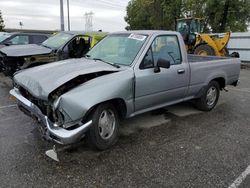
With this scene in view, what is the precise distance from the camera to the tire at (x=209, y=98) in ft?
18.7

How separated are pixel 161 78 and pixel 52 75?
1.87m

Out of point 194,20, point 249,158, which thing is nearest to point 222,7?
point 194,20

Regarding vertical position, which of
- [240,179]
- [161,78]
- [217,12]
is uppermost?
[217,12]

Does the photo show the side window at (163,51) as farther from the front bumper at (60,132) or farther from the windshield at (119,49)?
the front bumper at (60,132)

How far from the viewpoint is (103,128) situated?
377 cm

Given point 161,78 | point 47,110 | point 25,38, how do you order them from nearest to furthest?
point 47,110 < point 161,78 < point 25,38

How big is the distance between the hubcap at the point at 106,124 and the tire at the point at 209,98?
2.62m

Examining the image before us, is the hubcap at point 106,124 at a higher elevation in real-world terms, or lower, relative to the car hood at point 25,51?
lower

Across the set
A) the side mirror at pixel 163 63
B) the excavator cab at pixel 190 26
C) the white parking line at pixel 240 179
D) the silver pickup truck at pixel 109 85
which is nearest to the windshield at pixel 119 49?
the silver pickup truck at pixel 109 85

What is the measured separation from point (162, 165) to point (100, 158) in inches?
34.6

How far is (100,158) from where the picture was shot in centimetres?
360

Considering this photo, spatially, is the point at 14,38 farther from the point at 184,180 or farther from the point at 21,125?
the point at 184,180

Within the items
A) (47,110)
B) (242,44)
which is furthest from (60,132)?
(242,44)

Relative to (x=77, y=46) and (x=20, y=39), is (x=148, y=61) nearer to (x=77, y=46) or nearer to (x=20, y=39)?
(x=77, y=46)
